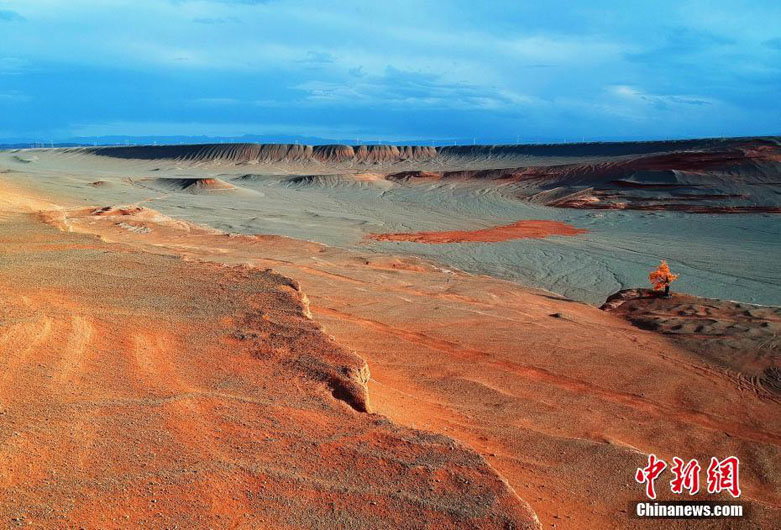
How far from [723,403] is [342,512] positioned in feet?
25.2

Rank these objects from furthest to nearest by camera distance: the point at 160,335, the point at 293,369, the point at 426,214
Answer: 1. the point at 426,214
2. the point at 160,335
3. the point at 293,369

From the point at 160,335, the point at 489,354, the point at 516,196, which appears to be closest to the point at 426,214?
the point at 516,196

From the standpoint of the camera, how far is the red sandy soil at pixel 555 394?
628 centimetres

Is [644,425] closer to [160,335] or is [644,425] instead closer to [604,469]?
[604,469]

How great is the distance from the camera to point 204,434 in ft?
18.1

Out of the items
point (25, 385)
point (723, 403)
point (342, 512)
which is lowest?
point (723, 403)

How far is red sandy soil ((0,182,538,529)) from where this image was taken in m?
4.51

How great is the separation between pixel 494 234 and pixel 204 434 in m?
30.7

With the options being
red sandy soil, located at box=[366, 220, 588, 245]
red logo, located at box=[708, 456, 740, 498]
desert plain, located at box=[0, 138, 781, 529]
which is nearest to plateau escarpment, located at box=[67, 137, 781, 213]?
red sandy soil, located at box=[366, 220, 588, 245]

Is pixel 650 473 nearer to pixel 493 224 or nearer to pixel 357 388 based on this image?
pixel 357 388

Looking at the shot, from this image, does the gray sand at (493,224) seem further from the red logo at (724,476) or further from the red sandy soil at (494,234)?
the red logo at (724,476)

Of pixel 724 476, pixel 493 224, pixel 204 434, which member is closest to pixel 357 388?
pixel 204 434

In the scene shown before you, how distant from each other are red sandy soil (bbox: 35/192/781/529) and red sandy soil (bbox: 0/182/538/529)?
26cm

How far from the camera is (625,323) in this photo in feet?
48.5
